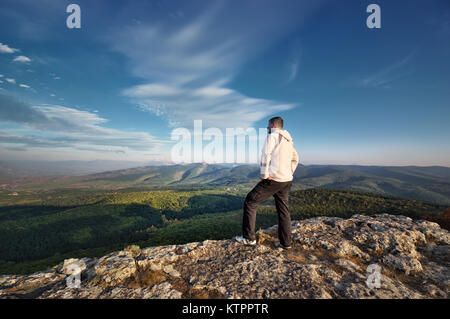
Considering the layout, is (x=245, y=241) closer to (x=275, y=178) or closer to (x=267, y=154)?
(x=275, y=178)

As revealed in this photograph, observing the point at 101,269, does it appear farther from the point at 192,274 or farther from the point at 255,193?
the point at 255,193

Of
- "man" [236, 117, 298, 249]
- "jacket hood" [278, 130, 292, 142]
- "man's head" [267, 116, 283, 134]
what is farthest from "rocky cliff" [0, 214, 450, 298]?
"man's head" [267, 116, 283, 134]

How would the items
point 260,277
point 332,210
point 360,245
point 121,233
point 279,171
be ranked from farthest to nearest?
point 121,233
point 332,210
point 360,245
point 279,171
point 260,277

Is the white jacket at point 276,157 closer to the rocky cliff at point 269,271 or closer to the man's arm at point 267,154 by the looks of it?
the man's arm at point 267,154

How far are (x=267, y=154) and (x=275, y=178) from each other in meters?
0.78

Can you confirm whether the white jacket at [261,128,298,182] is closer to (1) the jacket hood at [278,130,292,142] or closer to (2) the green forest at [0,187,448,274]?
(1) the jacket hood at [278,130,292,142]

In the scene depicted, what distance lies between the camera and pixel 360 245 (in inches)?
235

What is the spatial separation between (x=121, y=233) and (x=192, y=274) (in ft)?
425

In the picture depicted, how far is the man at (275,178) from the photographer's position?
205 inches

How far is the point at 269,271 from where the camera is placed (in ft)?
14.1

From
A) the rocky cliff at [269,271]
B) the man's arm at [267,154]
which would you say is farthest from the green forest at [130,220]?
the man's arm at [267,154]

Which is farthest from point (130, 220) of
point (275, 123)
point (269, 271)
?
point (275, 123)

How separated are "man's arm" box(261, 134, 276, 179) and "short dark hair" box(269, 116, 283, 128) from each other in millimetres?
556
